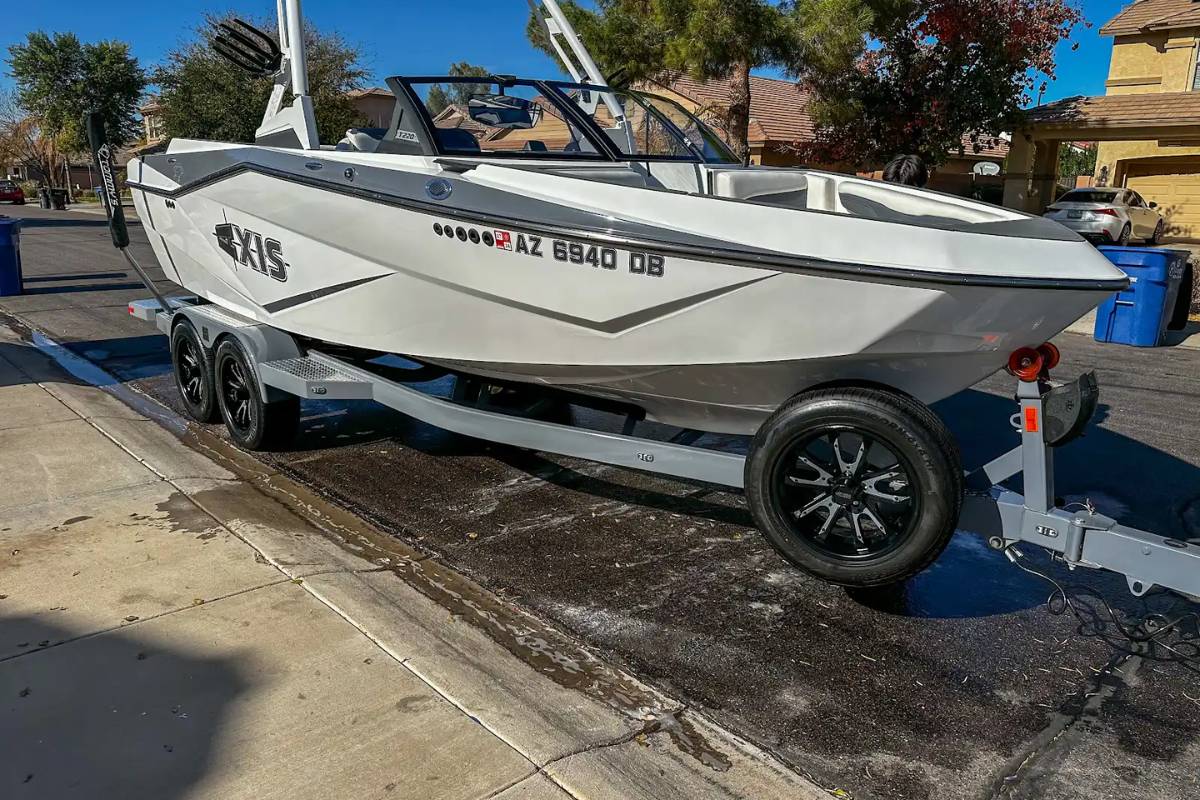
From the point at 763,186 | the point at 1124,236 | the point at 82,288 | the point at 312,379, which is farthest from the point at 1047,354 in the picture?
the point at 1124,236

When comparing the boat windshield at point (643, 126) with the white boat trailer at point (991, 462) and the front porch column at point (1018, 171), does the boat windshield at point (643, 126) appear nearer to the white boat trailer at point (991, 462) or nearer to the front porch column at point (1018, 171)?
the white boat trailer at point (991, 462)

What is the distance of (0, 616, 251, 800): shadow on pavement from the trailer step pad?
1766mm

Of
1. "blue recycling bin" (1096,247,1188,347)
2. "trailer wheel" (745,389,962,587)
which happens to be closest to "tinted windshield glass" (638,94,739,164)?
"trailer wheel" (745,389,962,587)

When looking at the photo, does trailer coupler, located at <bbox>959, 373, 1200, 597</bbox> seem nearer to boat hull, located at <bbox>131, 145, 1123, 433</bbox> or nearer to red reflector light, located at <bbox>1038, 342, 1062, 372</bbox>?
red reflector light, located at <bbox>1038, 342, 1062, 372</bbox>

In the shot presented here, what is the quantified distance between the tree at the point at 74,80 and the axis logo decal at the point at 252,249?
124 feet

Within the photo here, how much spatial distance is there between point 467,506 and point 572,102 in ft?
7.31

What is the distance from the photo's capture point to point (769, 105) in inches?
951

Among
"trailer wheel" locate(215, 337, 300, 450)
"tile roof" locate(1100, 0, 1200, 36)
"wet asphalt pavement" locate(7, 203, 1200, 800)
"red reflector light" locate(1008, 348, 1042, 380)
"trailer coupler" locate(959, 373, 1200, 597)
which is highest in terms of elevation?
"tile roof" locate(1100, 0, 1200, 36)

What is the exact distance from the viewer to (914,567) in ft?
10.3

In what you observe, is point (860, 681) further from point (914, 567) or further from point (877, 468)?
point (877, 468)

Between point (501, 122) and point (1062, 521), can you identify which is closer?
point (1062, 521)

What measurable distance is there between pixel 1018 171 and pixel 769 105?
6972mm

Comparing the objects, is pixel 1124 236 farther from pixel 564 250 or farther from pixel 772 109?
pixel 564 250

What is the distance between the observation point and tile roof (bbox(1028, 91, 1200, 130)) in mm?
18031
